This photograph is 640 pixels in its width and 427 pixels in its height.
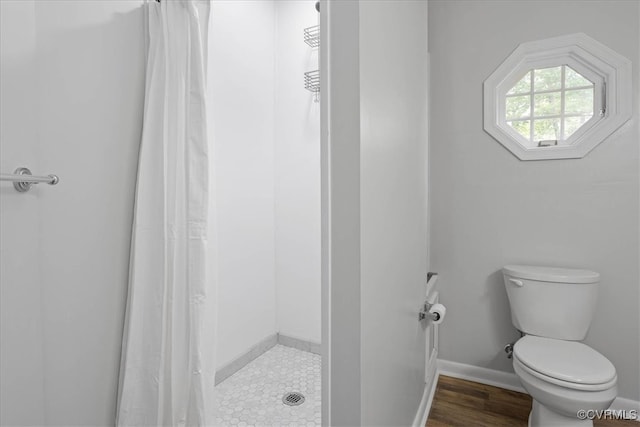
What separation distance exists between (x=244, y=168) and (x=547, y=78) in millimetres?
1905

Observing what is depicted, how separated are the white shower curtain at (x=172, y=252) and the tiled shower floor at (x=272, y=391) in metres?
0.48

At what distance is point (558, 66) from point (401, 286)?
1.65 m

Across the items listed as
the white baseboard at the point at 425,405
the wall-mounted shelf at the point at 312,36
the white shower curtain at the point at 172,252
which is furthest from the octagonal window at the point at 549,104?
the white shower curtain at the point at 172,252

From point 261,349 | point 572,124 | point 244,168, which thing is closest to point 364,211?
point 244,168

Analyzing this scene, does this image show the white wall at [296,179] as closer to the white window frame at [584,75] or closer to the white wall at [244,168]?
the white wall at [244,168]

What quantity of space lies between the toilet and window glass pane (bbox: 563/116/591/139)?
768 millimetres

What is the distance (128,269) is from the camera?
53.8 inches

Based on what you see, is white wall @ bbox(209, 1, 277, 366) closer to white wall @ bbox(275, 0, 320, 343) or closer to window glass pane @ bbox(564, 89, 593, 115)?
white wall @ bbox(275, 0, 320, 343)

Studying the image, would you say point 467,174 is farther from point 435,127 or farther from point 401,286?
point 401,286

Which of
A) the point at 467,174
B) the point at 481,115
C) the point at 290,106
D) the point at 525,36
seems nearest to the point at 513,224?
the point at 467,174

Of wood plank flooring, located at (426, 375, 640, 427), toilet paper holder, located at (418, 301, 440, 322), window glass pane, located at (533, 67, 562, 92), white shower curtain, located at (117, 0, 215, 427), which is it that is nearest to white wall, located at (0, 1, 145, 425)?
white shower curtain, located at (117, 0, 215, 427)

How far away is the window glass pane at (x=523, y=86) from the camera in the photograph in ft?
6.46

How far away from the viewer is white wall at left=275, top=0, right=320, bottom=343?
2.33 meters

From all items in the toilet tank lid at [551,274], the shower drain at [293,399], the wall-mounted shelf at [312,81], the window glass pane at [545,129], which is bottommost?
the shower drain at [293,399]
